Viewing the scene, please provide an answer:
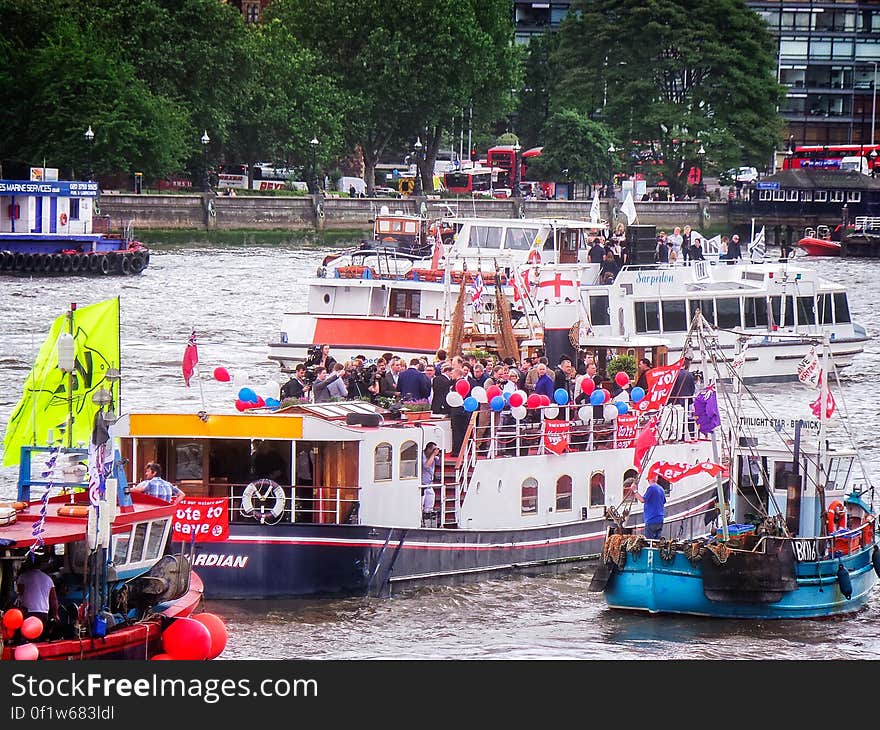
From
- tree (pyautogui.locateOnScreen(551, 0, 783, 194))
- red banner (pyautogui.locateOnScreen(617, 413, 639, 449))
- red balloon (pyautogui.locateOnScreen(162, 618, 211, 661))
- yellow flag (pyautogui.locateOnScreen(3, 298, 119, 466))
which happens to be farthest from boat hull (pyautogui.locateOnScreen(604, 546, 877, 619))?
tree (pyautogui.locateOnScreen(551, 0, 783, 194))

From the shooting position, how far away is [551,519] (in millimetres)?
32156

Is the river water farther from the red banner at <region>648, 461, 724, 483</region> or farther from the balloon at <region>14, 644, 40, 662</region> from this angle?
the balloon at <region>14, 644, 40, 662</region>

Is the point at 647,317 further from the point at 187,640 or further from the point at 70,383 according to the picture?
the point at 187,640

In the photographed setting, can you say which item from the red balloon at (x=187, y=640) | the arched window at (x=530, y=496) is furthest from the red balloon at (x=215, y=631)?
the arched window at (x=530, y=496)

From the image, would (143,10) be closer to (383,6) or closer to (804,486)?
(383,6)

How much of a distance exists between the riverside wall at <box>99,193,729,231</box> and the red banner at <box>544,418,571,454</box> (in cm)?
6714

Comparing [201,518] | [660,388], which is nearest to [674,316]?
[660,388]

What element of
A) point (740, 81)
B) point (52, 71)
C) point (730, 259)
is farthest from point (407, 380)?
point (740, 81)

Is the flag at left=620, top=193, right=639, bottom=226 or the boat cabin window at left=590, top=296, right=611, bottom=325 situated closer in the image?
the boat cabin window at left=590, top=296, right=611, bottom=325

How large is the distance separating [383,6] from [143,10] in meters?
20.5

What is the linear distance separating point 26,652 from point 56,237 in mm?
63488

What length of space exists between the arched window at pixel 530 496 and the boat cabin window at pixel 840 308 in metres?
26.9

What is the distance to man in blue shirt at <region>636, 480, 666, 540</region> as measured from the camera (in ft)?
95.8

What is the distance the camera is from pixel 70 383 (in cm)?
2420
